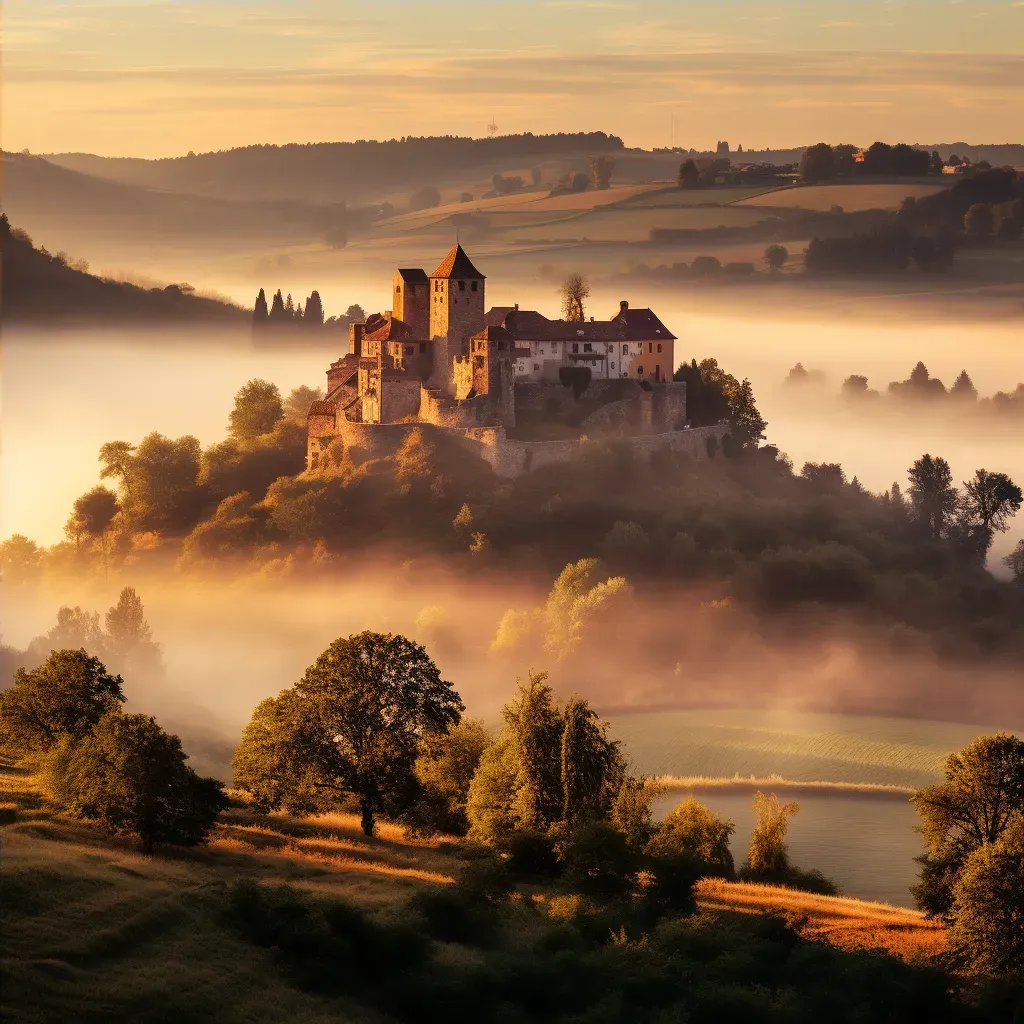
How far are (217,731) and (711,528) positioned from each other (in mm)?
33063

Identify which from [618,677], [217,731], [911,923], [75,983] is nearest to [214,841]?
[75,983]

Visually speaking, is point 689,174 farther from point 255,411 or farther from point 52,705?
point 52,705

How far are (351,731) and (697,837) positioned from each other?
37.7 ft

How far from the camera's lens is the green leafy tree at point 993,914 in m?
44.1

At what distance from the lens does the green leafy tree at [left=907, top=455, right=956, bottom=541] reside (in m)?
125

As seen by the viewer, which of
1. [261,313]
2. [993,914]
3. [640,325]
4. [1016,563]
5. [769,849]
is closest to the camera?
[993,914]

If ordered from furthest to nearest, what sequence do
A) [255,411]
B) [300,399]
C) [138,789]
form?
[300,399] → [255,411] → [138,789]

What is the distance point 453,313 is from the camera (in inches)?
3762

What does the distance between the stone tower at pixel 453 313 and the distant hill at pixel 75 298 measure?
70.0 m

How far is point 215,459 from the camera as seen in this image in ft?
362

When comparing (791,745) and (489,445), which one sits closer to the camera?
(489,445)

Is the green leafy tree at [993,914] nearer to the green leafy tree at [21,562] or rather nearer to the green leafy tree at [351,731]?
the green leafy tree at [351,731]

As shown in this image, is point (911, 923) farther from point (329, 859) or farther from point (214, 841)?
point (214, 841)

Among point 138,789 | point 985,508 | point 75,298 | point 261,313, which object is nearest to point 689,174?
point 261,313
